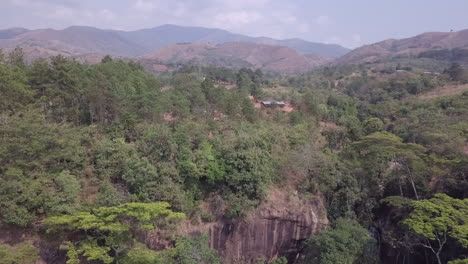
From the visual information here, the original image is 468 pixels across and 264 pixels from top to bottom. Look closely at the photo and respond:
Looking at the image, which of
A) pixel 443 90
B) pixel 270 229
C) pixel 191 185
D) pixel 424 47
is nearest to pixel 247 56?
pixel 424 47

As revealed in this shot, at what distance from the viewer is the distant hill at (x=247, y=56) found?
164m

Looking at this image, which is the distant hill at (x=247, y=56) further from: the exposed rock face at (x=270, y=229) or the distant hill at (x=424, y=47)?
the exposed rock face at (x=270, y=229)

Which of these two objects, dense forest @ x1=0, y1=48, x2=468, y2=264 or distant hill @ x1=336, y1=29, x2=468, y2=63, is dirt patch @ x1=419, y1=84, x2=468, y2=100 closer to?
dense forest @ x1=0, y1=48, x2=468, y2=264

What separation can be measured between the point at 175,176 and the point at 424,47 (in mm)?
154541

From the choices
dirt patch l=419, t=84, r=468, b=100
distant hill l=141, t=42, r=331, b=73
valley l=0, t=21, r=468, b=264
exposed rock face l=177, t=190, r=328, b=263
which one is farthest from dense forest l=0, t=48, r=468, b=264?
distant hill l=141, t=42, r=331, b=73

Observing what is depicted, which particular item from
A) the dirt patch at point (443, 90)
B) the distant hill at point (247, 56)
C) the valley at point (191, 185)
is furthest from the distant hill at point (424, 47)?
the valley at point (191, 185)

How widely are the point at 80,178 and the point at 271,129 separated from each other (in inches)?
501

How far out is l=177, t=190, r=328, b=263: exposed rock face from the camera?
17469 mm

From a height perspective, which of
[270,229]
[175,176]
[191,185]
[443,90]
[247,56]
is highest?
[247,56]

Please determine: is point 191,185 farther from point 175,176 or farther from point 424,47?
point 424,47

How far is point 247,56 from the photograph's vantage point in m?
188

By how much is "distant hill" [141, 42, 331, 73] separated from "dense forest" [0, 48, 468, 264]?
448ft

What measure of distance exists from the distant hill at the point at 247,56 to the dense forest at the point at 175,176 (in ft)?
448

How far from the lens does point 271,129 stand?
22641mm
